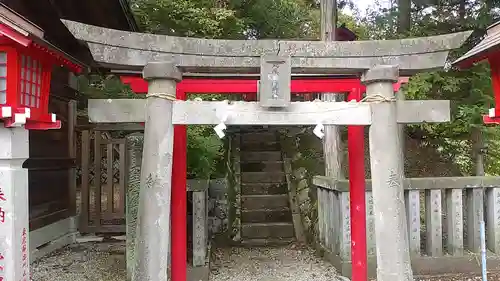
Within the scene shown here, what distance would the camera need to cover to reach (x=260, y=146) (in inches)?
487

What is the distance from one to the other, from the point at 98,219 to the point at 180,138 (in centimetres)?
534

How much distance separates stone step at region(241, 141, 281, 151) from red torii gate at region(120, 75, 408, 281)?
6347 mm

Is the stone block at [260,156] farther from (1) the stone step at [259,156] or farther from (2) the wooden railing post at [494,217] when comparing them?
(2) the wooden railing post at [494,217]

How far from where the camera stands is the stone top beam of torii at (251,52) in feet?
13.0

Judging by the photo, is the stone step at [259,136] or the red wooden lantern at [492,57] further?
the stone step at [259,136]

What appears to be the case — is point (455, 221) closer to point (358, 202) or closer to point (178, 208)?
point (358, 202)

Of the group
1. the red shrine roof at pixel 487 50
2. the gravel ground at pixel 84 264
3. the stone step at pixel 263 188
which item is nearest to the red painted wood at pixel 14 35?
the gravel ground at pixel 84 264

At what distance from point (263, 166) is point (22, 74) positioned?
24.0 feet

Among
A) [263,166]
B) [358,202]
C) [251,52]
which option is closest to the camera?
[251,52]

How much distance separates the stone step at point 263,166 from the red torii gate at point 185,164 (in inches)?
205

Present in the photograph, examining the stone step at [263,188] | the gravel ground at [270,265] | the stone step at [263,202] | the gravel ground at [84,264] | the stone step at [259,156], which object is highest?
the stone step at [259,156]

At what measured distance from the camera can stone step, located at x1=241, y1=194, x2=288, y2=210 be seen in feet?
31.2

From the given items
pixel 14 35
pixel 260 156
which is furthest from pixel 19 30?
pixel 260 156

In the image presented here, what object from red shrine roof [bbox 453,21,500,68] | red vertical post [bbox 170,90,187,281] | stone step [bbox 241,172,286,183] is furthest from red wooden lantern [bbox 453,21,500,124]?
stone step [bbox 241,172,286,183]
